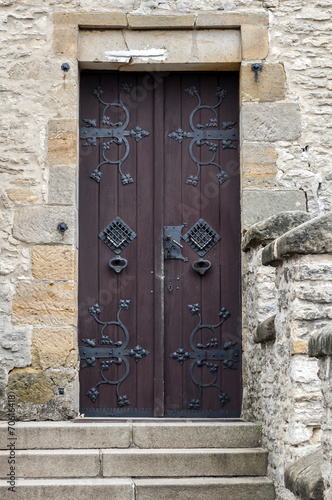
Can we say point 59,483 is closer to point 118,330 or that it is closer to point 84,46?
point 118,330

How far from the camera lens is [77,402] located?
5.90 metres

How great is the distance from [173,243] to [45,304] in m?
1.11

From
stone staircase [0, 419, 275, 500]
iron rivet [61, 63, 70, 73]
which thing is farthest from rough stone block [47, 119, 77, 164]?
stone staircase [0, 419, 275, 500]

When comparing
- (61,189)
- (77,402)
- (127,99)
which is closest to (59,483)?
(77,402)

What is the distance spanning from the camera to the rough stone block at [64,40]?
6.10 meters

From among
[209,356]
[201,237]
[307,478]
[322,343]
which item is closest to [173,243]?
[201,237]

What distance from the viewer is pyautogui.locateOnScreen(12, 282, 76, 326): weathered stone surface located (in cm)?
585

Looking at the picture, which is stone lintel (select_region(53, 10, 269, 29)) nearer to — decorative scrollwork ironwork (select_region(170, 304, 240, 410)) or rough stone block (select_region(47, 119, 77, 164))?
rough stone block (select_region(47, 119, 77, 164))

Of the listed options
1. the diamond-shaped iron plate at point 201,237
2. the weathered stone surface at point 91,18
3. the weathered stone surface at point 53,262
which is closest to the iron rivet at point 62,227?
the weathered stone surface at point 53,262

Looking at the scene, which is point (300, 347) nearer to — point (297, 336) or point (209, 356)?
point (297, 336)

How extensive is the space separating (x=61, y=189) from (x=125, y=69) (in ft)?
3.62

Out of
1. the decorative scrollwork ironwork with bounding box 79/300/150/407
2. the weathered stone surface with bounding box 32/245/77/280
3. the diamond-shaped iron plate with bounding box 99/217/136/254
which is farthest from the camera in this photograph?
the diamond-shaped iron plate with bounding box 99/217/136/254

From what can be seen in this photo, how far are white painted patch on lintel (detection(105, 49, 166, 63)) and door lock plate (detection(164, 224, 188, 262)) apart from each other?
131 cm

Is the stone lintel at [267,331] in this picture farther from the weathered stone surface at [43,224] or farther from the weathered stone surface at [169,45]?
the weathered stone surface at [169,45]
